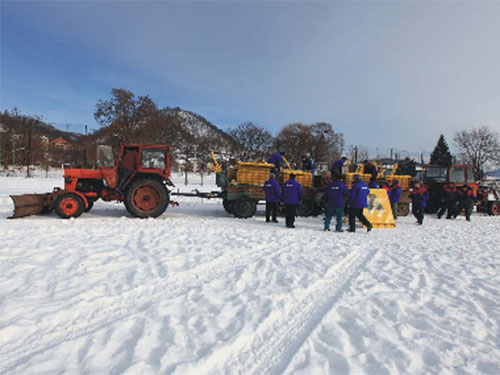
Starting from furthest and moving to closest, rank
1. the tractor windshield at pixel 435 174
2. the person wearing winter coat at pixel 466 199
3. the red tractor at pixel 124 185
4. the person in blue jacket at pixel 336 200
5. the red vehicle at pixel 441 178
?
the tractor windshield at pixel 435 174 → the red vehicle at pixel 441 178 → the person wearing winter coat at pixel 466 199 → the red tractor at pixel 124 185 → the person in blue jacket at pixel 336 200

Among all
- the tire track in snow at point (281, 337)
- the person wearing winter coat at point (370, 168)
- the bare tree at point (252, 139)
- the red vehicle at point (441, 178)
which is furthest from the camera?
the bare tree at point (252, 139)

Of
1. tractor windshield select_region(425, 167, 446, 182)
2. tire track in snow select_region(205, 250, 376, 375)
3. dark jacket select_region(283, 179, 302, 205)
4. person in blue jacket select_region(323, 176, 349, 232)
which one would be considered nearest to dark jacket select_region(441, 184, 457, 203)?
tractor windshield select_region(425, 167, 446, 182)

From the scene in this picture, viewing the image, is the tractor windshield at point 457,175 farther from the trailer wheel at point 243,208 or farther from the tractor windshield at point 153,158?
the tractor windshield at point 153,158

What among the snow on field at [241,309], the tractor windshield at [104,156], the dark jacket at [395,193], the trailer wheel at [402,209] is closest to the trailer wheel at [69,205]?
the tractor windshield at [104,156]

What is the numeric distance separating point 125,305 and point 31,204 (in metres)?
7.00

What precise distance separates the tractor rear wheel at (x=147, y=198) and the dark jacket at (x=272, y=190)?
3.10m

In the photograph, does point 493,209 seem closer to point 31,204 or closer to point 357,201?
point 357,201

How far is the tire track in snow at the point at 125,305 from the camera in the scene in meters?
2.13

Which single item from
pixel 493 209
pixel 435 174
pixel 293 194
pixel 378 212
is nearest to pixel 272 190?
pixel 293 194

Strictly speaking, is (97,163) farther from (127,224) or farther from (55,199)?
(127,224)

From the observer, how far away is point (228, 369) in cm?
199

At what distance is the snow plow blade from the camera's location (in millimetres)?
7636

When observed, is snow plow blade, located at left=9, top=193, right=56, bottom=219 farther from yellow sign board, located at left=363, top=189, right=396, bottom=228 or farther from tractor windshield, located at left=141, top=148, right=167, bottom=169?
yellow sign board, located at left=363, top=189, right=396, bottom=228

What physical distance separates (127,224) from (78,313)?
4.98m
